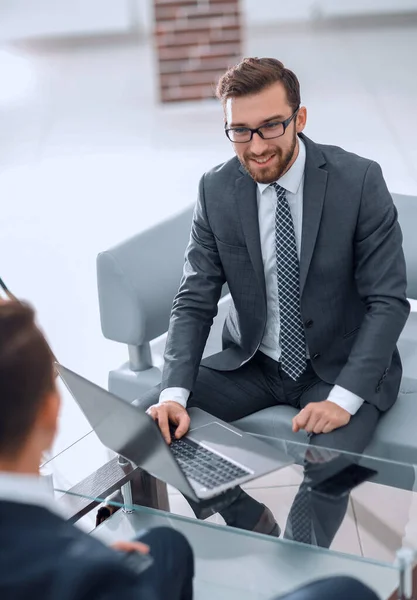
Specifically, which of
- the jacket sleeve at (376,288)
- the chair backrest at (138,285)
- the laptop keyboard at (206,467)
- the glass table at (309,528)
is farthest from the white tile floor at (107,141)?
the jacket sleeve at (376,288)

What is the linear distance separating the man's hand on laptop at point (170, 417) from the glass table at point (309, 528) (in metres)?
0.18

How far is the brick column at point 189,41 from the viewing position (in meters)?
7.38

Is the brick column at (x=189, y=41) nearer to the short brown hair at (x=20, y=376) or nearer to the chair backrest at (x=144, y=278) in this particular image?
the chair backrest at (x=144, y=278)

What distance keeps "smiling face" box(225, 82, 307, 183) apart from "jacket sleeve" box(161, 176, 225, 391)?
0.24 meters

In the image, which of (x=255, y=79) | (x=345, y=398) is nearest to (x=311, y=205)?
(x=255, y=79)

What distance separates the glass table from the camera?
2.02 m

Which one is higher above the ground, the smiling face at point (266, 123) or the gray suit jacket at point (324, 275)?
the smiling face at point (266, 123)

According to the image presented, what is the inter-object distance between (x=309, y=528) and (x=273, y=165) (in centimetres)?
100

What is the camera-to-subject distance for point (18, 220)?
5465mm

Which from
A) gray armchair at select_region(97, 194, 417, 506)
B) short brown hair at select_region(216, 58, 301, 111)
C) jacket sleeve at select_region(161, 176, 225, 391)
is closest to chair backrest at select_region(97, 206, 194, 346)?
gray armchair at select_region(97, 194, 417, 506)

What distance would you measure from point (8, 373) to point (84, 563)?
272 mm

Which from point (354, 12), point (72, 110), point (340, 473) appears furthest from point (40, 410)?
point (354, 12)

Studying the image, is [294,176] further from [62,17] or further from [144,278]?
[62,17]

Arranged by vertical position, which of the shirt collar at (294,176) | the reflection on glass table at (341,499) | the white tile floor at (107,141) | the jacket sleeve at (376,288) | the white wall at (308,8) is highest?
the shirt collar at (294,176)
